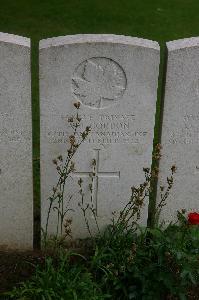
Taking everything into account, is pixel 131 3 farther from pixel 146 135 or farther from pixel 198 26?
pixel 146 135

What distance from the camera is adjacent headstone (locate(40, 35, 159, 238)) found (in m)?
4.06

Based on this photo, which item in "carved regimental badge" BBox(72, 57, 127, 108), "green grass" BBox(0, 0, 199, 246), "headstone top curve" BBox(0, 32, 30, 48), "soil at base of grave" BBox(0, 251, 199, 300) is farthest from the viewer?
"green grass" BBox(0, 0, 199, 246)

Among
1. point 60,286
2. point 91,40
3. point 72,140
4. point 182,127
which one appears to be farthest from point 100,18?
point 60,286

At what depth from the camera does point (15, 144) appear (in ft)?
14.3

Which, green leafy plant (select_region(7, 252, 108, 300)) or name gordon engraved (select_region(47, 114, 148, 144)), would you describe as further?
name gordon engraved (select_region(47, 114, 148, 144))

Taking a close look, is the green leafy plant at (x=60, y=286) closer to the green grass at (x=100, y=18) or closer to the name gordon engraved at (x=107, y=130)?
the name gordon engraved at (x=107, y=130)

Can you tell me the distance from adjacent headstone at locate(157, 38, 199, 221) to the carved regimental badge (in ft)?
1.28

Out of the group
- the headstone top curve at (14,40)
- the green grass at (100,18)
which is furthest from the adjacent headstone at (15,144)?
the green grass at (100,18)

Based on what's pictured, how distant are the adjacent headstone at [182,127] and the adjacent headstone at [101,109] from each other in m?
0.14

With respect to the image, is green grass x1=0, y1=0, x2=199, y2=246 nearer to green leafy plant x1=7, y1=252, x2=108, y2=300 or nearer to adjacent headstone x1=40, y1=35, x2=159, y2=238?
adjacent headstone x1=40, y1=35, x2=159, y2=238

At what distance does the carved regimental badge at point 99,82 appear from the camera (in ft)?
13.5

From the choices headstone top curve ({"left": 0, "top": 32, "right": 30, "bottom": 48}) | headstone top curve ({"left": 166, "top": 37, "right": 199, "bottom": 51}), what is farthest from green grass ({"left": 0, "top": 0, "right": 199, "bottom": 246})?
headstone top curve ({"left": 166, "top": 37, "right": 199, "bottom": 51})

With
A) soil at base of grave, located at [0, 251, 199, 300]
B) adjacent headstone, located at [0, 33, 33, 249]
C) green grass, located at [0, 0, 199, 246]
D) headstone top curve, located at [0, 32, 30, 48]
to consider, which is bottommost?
soil at base of grave, located at [0, 251, 199, 300]

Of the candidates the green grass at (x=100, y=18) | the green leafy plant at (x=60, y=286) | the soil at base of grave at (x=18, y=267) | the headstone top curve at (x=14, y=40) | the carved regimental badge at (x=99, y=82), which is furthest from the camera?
the green grass at (x=100, y=18)
